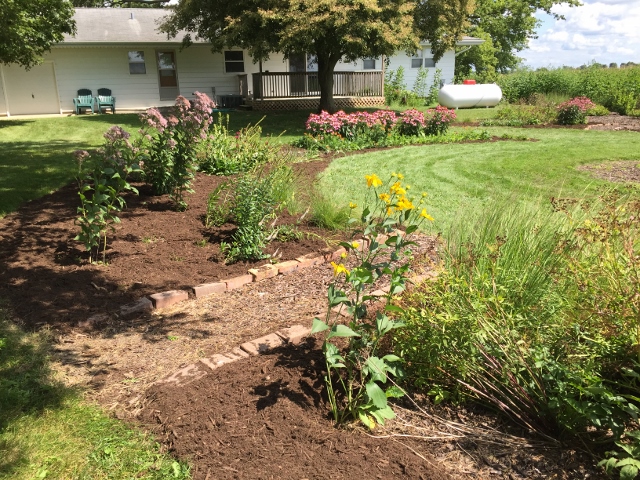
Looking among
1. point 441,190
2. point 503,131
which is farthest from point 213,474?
point 503,131

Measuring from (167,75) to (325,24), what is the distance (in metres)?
10.5

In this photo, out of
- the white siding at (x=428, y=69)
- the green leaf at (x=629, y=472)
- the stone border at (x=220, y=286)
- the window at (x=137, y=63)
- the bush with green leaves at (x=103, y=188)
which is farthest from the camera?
the white siding at (x=428, y=69)

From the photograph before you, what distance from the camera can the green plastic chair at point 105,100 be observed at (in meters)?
19.9

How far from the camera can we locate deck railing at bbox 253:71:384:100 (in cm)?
2023

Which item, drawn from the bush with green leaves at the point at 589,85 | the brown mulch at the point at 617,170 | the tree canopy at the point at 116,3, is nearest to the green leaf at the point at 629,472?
the brown mulch at the point at 617,170

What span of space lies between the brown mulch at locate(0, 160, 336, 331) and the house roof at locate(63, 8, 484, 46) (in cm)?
1545

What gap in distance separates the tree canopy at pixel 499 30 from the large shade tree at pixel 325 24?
19737 millimetres

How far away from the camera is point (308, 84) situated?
21219 millimetres

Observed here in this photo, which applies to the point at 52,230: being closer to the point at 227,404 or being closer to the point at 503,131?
the point at 227,404

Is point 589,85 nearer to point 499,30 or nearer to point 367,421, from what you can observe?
point 499,30

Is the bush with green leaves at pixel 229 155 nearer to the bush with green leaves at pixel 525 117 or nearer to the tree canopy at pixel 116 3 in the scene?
the bush with green leaves at pixel 525 117

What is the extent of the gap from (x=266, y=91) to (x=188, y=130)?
15382mm

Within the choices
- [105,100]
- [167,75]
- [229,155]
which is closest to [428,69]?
[167,75]

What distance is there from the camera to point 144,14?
22.5 m
